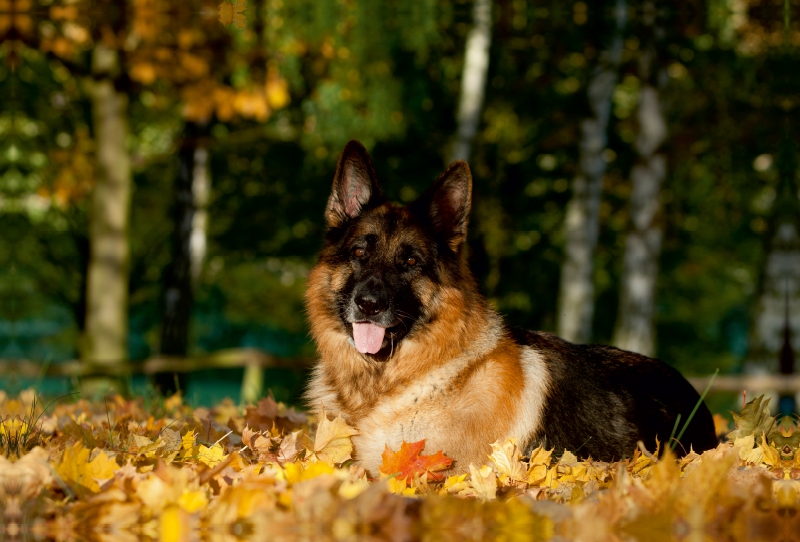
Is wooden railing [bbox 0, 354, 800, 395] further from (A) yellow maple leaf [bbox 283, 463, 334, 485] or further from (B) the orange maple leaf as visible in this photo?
(A) yellow maple leaf [bbox 283, 463, 334, 485]

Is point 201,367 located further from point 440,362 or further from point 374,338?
point 440,362

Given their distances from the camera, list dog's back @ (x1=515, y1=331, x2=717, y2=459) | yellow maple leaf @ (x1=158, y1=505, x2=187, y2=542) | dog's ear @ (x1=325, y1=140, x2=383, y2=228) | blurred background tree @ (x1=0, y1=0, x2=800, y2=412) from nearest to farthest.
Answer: yellow maple leaf @ (x1=158, y1=505, x2=187, y2=542), dog's back @ (x1=515, y1=331, x2=717, y2=459), dog's ear @ (x1=325, y1=140, x2=383, y2=228), blurred background tree @ (x1=0, y1=0, x2=800, y2=412)

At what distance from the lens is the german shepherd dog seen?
12.5ft

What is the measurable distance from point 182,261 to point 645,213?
8462mm

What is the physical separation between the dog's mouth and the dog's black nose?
9 cm

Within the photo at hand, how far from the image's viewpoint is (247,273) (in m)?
23.1

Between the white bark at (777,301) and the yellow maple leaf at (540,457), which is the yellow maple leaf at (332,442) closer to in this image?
the yellow maple leaf at (540,457)

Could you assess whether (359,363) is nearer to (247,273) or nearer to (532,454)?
(532,454)

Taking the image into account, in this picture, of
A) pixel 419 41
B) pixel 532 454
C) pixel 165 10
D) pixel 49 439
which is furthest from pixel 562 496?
pixel 165 10

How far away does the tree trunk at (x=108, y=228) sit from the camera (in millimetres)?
12016

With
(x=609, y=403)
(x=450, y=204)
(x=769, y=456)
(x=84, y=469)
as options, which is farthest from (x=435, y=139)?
(x=84, y=469)

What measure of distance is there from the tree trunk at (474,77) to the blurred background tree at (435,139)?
0.13 feet

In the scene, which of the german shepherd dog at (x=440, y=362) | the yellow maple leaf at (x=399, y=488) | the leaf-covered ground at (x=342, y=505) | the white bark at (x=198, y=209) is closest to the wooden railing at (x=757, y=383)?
the german shepherd dog at (x=440, y=362)

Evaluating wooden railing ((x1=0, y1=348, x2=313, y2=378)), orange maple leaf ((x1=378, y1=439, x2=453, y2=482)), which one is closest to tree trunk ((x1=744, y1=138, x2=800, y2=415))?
wooden railing ((x1=0, y1=348, x2=313, y2=378))
